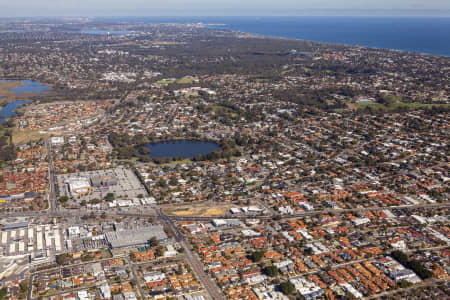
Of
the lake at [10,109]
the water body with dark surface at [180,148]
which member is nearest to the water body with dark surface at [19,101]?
the lake at [10,109]

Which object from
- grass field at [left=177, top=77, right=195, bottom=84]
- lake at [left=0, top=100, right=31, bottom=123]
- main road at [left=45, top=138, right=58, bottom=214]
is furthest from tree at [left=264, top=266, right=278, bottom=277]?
grass field at [left=177, top=77, right=195, bottom=84]

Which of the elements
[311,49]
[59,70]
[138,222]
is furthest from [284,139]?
[311,49]

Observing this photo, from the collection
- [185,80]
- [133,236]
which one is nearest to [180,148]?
[133,236]

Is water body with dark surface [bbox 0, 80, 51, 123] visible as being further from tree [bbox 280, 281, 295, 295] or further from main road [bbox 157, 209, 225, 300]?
tree [bbox 280, 281, 295, 295]

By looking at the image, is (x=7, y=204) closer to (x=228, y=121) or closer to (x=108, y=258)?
(x=108, y=258)

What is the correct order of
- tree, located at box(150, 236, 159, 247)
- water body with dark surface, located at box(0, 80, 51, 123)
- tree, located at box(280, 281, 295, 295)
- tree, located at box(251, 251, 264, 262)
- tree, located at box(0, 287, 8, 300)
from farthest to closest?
1. water body with dark surface, located at box(0, 80, 51, 123)
2. tree, located at box(150, 236, 159, 247)
3. tree, located at box(251, 251, 264, 262)
4. tree, located at box(280, 281, 295, 295)
5. tree, located at box(0, 287, 8, 300)

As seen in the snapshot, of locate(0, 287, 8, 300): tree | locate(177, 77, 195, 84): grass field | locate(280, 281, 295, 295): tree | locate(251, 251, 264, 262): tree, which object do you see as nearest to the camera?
locate(0, 287, 8, 300): tree

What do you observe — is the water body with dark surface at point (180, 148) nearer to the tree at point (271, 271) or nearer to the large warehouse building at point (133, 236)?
the large warehouse building at point (133, 236)
